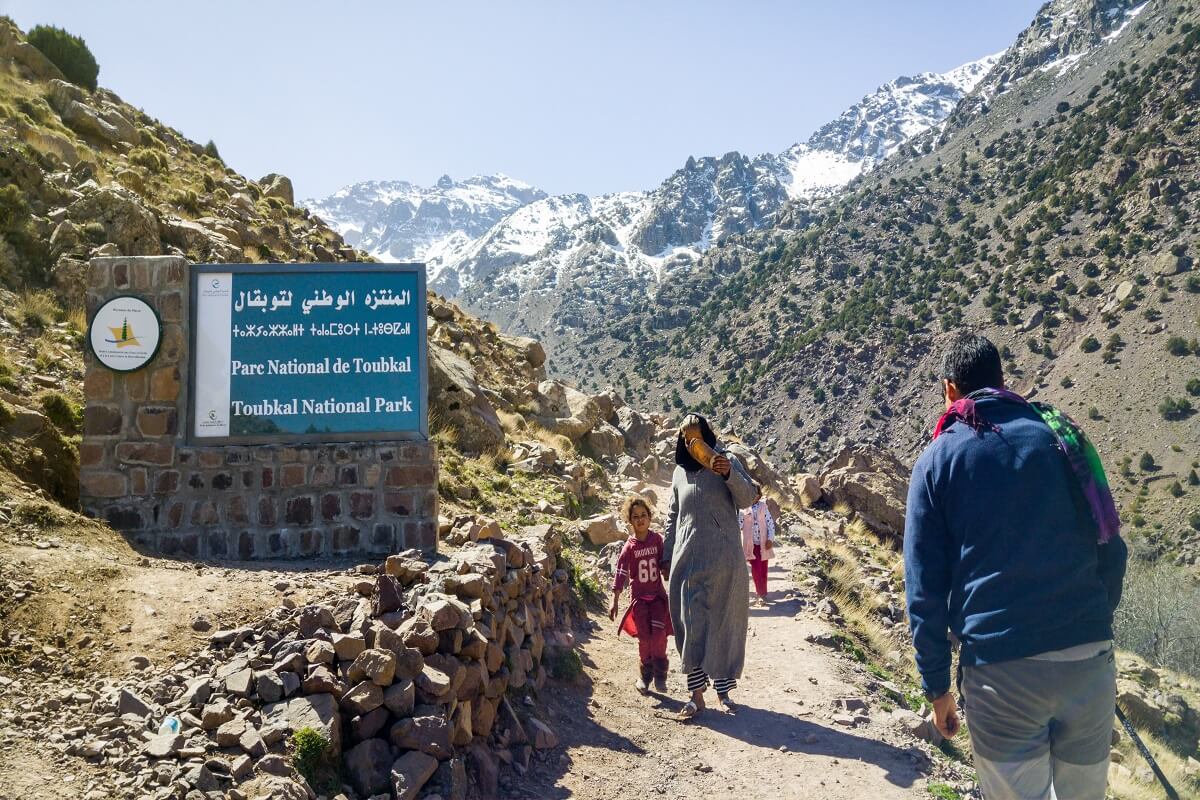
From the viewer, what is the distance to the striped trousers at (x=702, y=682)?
5.84 m

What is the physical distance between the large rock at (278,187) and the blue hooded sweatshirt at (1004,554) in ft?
66.9

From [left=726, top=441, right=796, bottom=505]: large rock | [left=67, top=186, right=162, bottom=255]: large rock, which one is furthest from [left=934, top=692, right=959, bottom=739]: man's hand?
[left=726, top=441, right=796, bottom=505]: large rock

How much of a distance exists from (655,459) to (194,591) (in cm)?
1442

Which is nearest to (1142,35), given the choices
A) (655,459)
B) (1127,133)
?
(1127,133)

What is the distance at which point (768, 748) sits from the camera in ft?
17.8

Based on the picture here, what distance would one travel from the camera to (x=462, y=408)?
40.1 feet

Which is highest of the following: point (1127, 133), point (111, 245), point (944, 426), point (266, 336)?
point (1127, 133)

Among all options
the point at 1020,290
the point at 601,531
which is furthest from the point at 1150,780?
the point at 1020,290

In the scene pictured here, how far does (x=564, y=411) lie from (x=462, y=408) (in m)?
5.90

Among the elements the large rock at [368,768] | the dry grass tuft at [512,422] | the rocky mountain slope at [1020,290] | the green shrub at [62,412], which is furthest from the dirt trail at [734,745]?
the rocky mountain slope at [1020,290]

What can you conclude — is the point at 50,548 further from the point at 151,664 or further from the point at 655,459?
the point at 655,459

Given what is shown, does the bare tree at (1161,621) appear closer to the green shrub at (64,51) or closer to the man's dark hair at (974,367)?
the man's dark hair at (974,367)

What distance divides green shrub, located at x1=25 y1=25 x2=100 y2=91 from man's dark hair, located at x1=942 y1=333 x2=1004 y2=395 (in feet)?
69.3

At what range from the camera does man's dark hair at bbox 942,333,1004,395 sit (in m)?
3.16
